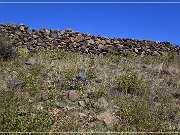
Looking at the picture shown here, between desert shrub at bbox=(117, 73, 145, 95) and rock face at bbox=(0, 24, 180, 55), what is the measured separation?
6.03 metres

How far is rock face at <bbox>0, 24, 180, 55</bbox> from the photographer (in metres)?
22.6

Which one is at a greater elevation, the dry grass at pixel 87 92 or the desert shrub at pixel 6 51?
the desert shrub at pixel 6 51

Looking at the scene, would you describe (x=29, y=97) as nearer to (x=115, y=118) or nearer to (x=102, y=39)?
→ (x=115, y=118)

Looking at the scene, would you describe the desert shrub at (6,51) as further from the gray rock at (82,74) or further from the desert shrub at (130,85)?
the desert shrub at (130,85)

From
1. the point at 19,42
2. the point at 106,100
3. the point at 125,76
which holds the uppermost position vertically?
the point at 19,42

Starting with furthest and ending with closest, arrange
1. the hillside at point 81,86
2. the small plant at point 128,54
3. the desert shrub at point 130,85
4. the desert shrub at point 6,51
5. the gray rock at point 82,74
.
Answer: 1. the small plant at point 128,54
2. the desert shrub at point 6,51
3. the gray rock at point 82,74
4. the desert shrub at point 130,85
5. the hillside at point 81,86

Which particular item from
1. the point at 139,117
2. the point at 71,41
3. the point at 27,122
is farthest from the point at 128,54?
the point at 27,122

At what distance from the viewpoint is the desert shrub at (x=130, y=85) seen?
1611 cm

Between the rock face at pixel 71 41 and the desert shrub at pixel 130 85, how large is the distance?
6028 mm

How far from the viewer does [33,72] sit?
17375mm

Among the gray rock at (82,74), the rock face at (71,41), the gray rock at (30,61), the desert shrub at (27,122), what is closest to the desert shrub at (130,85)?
the gray rock at (82,74)

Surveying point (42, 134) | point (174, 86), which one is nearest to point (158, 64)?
point (174, 86)

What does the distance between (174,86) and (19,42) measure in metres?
8.89

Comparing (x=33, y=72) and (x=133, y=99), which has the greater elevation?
(x=33, y=72)
